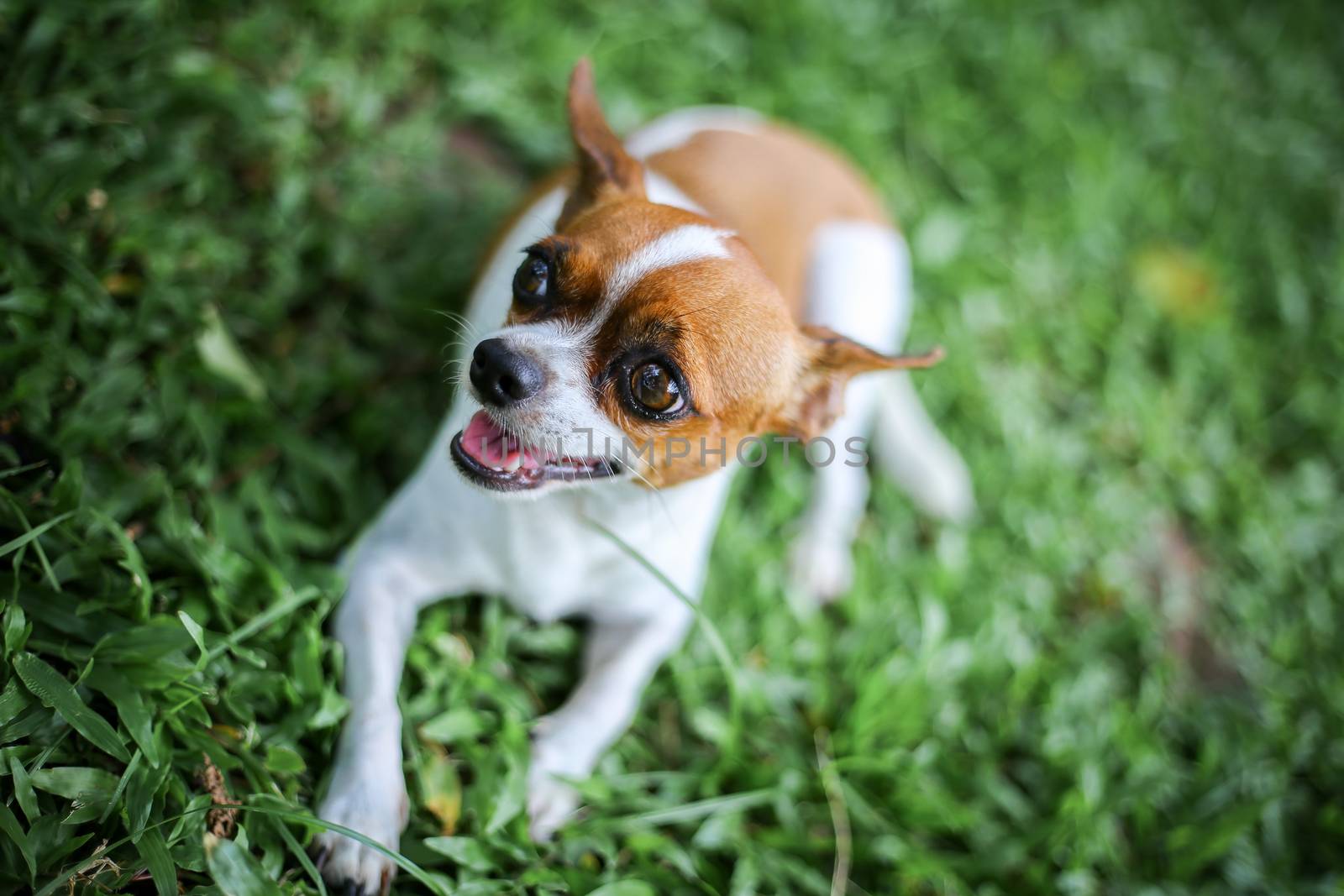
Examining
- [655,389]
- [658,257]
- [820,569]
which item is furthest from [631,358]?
[820,569]

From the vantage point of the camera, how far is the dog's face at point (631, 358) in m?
2.46

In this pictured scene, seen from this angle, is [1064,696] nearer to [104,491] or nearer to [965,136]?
[965,136]

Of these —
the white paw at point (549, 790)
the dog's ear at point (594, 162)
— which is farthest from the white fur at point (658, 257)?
the white paw at point (549, 790)

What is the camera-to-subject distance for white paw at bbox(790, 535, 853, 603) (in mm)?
3957

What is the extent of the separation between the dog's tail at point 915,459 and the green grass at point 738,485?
0.38 feet

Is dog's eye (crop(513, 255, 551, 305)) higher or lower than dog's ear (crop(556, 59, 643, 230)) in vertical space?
lower

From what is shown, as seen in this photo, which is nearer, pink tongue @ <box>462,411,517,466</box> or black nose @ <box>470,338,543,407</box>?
black nose @ <box>470,338,543,407</box>

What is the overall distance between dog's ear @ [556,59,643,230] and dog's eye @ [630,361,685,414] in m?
0.63

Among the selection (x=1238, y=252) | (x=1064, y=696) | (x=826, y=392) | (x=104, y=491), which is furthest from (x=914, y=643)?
(x=1238, y=252)

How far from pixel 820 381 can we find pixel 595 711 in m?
1.29

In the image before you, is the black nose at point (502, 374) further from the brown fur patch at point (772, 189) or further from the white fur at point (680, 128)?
the white fur at point (680, 128)

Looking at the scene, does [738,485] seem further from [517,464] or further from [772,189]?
[517,464]

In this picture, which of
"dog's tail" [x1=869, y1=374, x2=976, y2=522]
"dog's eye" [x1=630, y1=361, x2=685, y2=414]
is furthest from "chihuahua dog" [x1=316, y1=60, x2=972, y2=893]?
"dog's tail" [x1=869, y1=374, x2=976, y2=522]

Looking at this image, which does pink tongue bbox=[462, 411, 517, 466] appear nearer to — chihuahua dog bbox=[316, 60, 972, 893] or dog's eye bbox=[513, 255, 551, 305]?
chihuahua dog bbox=[316, 60, 972, 893]
